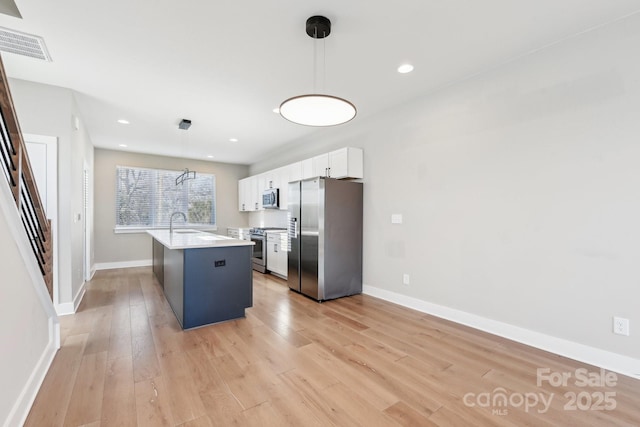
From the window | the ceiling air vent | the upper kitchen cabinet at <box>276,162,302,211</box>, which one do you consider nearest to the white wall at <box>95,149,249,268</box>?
the window

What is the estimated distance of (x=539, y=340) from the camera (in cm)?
257

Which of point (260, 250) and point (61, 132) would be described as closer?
point (61, 132)

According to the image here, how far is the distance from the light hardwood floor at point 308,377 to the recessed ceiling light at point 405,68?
2712 mm

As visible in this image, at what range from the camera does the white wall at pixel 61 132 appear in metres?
3.26

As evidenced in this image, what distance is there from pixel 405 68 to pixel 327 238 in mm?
2280

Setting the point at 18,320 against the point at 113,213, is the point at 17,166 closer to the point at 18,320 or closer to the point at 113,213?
the point at 18,320

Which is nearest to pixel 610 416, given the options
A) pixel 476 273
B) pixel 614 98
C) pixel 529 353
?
pixel 529 353

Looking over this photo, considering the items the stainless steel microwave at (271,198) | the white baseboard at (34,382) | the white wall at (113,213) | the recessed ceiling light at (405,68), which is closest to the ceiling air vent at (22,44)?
the white baseboard at (34,382)

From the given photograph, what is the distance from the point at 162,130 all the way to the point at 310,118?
3.67 m

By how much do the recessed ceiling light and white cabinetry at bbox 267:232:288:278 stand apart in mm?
3156

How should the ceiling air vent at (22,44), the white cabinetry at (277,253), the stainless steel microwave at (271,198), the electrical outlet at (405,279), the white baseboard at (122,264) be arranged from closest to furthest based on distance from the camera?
the ceiling air vent at (22,44) → the electrical outlet at (405,279) → the white cabinetry at (277,253) → the stainless steel microwave at (271,198) → the white baseboard at (122,264)

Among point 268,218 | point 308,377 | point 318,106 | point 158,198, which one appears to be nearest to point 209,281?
point 308,377

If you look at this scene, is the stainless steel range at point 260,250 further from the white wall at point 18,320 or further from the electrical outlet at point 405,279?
the white wall at point 18,320

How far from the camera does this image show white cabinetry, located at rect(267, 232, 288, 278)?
5.16 m
